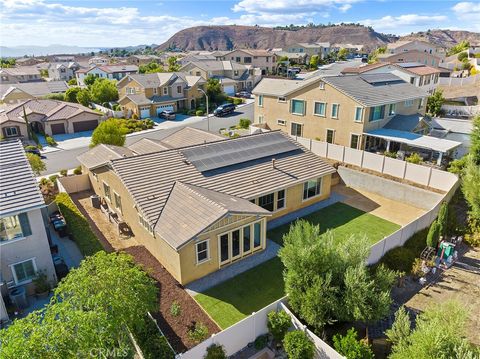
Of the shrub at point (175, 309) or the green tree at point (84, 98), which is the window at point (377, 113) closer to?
the shrub at point (175, 309)

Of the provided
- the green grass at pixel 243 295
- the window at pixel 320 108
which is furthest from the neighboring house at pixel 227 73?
the green grass at pixel 243 295

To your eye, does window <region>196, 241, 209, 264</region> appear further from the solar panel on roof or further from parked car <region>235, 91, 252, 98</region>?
parked car <region>235, 91, 252, 98</region>

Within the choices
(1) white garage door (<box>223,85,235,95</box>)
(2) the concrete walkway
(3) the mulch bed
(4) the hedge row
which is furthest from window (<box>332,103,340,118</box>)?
(1) white garage door (<box>223,85,235,95</box>)

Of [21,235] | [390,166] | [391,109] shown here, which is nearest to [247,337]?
[21,235]

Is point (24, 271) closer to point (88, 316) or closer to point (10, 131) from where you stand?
point (88, 316)

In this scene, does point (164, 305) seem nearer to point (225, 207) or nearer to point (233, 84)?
point (225, 207)
